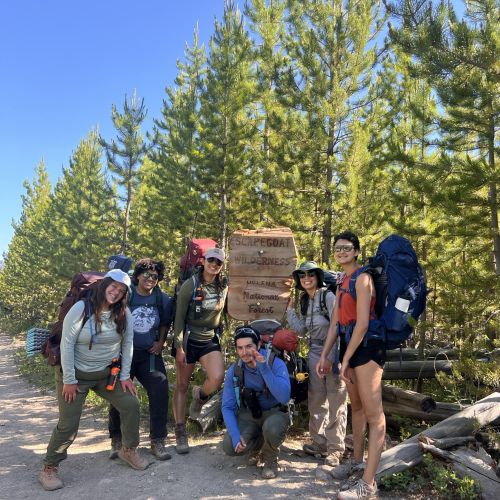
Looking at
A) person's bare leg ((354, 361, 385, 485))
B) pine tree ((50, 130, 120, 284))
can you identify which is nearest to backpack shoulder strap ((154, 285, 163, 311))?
person's bare leg ((354, 361, 385, 485))

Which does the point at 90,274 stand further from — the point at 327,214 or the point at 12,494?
the point at 327,214

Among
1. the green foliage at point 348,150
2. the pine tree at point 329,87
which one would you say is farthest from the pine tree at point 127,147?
the pine tree at point 329,87

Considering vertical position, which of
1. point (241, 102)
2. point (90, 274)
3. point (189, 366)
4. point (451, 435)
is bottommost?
point (451, 435)

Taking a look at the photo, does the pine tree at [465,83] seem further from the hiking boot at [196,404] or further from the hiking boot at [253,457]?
the hiking boot at [196,404]

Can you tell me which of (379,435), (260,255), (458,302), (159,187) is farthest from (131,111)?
(379,435)

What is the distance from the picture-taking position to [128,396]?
407 cm

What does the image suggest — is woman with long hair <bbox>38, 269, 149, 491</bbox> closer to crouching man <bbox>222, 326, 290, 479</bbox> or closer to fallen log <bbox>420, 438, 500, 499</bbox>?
crouching man <bbox>222, 326, 290, 479</bbox>

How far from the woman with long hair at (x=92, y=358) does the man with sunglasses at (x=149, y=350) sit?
1.25ft

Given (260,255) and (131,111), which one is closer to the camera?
(260,255)

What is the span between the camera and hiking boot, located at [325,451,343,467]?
4031 mm

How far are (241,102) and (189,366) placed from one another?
396 inches

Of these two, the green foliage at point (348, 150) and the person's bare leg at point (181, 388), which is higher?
the green foliage at point (348, 150)

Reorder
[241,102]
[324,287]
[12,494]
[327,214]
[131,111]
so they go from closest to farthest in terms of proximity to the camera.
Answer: [12,494]
[324,287]
[327,214]
[241,102]
[131,111]

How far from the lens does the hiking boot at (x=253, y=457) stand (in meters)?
4.21
